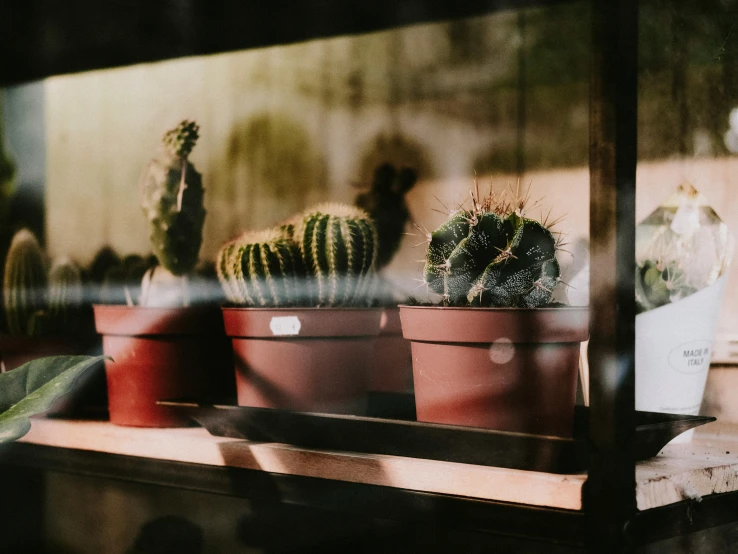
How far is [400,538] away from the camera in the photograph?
124 centimetres

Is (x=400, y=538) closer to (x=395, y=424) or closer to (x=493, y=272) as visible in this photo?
(x=395, y=424)

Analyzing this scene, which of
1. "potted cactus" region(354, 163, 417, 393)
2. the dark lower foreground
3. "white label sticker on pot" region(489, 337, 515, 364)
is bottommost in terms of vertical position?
the dark lower foreground

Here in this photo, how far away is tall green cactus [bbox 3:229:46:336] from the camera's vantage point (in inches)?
50.6

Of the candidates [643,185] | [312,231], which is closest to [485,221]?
[312,231]

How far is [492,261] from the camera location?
771mm

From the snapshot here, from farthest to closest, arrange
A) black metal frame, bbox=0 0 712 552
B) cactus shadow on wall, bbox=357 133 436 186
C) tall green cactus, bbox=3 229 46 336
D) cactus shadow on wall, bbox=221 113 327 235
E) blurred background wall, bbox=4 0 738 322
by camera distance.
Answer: cactus shadow on wall, bbox=221 113 327 235 < cactus shadow on wall, bbox=357 133 436 186 < tall green cactus, bbox=3 229 46 336 < blurred background wall, bbox=4 0 738 322 < black metal frame, bbox=0 0 712 552

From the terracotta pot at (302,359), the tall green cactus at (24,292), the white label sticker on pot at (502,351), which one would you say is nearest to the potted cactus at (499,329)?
the white label sticker on pot at (502,351)

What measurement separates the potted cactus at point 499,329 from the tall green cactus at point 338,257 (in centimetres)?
20

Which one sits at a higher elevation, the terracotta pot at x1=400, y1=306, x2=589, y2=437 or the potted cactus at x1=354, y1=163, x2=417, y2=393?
the potted cactus at x1=354, y1=163, x2=417, y2=393

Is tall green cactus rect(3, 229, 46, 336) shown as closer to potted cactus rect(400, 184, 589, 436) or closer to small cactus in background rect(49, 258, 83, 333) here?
small cactus in background rect(49, 258, 83, 333)

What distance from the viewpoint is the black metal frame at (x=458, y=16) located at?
2.19 feet

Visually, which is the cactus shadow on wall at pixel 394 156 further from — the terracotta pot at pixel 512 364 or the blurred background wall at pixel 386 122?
the terracotta pot at pixel 512 364

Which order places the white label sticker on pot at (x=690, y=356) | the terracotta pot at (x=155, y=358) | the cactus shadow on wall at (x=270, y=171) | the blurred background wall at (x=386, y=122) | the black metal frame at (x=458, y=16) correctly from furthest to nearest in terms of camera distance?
the cactus shadow on wall at (x=270, y=171) < the blurred background wall at (x=386, y=122) < the terracotta pot at (x=155, y=358) < the white label sticker on pot at (x=690, y=356) < the black metal frame at (x=458, y=16)

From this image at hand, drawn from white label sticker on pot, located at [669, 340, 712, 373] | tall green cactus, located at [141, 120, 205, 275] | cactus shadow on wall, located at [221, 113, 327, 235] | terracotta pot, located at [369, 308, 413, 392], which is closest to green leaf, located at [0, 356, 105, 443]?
tall green cactus, located at [141, 120, 205, 275]
